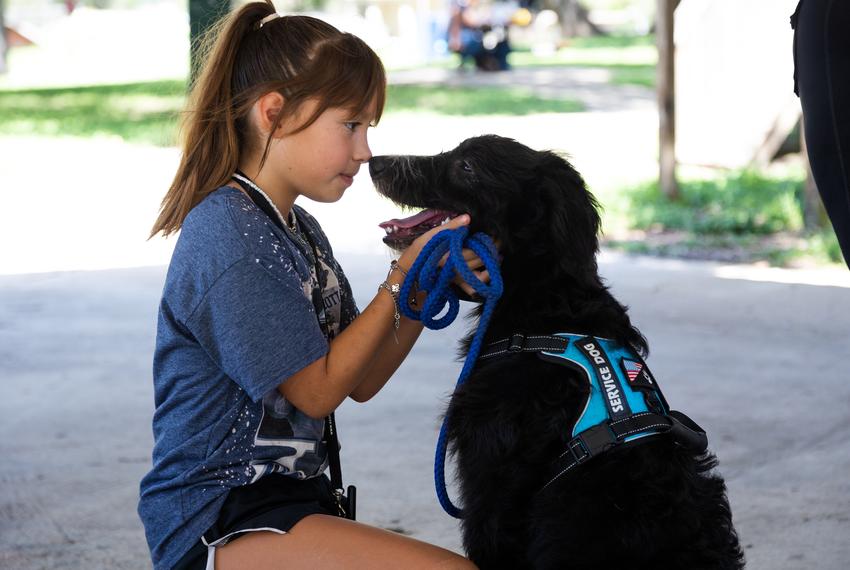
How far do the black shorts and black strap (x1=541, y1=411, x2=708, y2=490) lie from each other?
57 centimetres

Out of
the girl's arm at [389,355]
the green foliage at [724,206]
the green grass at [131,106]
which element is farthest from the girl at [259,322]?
the green grass at [131,106]

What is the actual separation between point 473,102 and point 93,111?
6.27 metres

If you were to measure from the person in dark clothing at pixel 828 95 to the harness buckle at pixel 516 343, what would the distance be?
813mm

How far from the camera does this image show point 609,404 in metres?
2.39

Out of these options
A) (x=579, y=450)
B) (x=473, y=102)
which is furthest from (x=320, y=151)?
(x=473, y=102)

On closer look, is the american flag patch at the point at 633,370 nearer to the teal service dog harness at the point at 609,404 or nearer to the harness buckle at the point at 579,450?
the teal service dog harness at the point at 609,404

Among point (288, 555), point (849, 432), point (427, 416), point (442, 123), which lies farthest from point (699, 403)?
point (442, 123)

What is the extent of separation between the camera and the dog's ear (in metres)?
2.62

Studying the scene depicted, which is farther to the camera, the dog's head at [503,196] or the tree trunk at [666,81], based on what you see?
the tree trunk at [666,81]

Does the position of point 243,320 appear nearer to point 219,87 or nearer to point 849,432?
point 219,87

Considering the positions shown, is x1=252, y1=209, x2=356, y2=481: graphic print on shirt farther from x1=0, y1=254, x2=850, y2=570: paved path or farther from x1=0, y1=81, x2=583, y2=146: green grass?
x1=0, y1=81, x2=583, y2=146: green grass

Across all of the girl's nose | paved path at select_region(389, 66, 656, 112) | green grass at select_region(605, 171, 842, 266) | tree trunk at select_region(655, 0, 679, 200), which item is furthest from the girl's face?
paved path at select_region(389, 66, 656, 112)

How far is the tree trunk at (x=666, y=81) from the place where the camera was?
9586 millimetres

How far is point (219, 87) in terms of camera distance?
2.58 m
